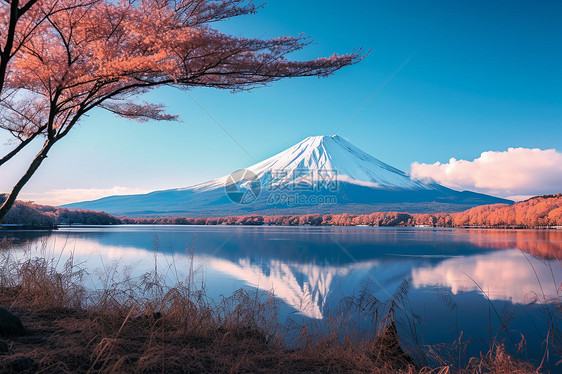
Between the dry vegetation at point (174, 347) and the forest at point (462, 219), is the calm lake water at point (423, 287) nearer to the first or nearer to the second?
the dry vegetation at point (174, 347)

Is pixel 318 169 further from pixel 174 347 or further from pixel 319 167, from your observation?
pixel 174 347

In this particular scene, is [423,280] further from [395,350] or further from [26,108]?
[26,108]

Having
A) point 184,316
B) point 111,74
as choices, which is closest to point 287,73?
point 111,74

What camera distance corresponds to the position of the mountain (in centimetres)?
10738

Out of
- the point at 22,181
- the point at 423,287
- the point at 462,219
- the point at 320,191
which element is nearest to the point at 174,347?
the point at 22,181

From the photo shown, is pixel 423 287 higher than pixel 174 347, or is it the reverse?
pixel 174 347

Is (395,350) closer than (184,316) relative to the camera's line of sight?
Yes

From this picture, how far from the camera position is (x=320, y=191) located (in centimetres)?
12056

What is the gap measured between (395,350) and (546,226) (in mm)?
67053

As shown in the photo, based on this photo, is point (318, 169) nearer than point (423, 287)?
No

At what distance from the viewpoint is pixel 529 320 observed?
5988 millimetres

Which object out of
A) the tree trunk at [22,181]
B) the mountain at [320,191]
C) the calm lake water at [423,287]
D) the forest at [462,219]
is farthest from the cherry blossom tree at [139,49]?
the mountain at [320,191]

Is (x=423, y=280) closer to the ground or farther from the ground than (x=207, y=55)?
closer to the ground

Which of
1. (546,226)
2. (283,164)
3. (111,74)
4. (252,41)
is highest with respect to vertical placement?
(283,164)
